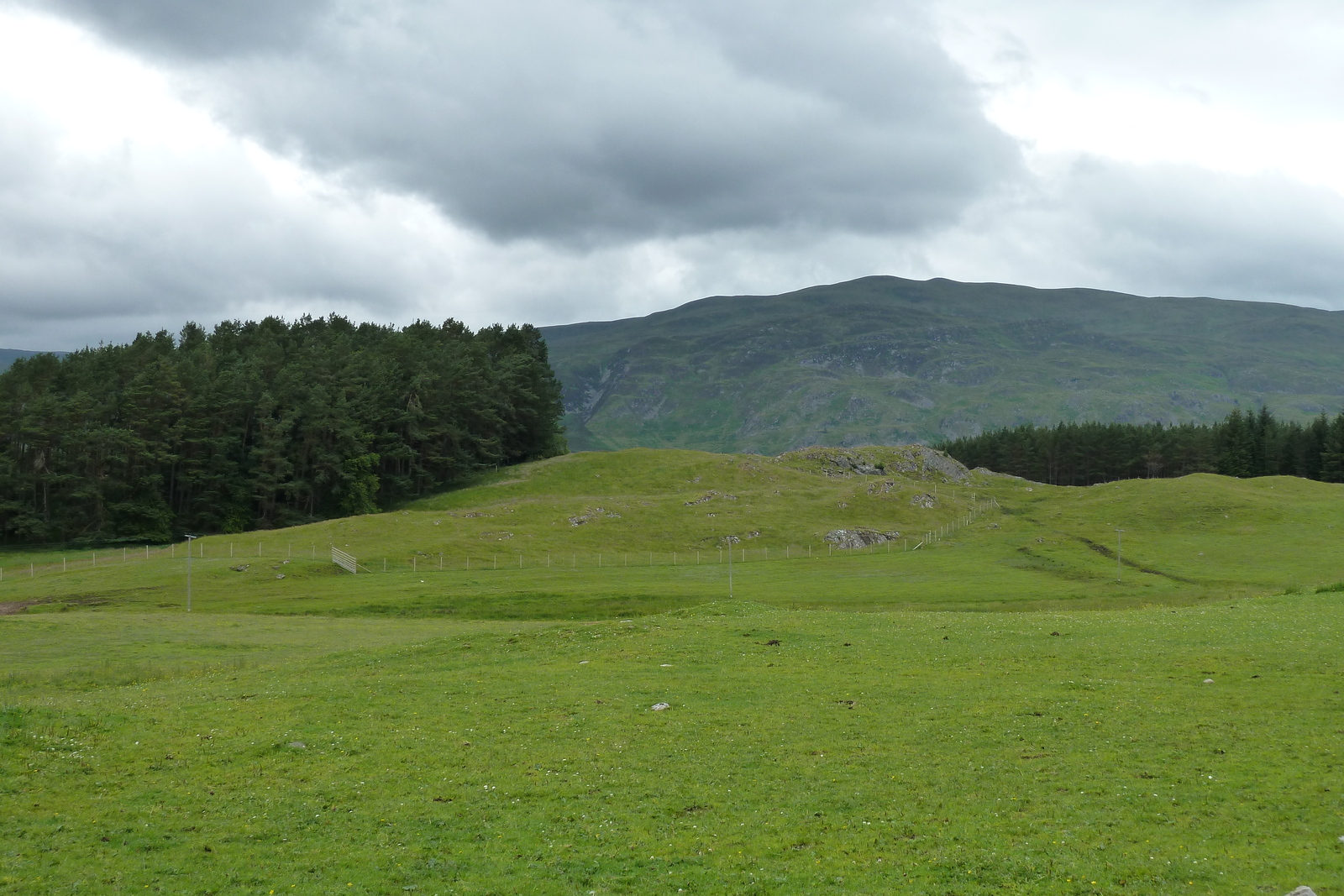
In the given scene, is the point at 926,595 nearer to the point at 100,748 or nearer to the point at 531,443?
the point at 100,748

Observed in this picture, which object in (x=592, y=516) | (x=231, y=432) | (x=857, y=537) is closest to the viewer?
(x=857, y=537)

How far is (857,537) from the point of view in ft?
404

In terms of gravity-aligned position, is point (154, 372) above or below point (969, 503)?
above

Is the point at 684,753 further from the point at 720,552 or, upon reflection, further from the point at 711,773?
the point at 720,552

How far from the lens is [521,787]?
2116 centimetres

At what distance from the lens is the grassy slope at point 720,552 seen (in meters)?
78.8

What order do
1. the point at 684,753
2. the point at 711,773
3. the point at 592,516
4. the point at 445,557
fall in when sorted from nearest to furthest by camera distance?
1. the point at 711,773
2. the point at 684,753
3. the point at 445,557
4. the point at 592,516

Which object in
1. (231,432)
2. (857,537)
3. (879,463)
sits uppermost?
(231,432)

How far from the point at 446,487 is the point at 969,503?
289 ft

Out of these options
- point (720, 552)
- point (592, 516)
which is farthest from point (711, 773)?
point (592, 516)

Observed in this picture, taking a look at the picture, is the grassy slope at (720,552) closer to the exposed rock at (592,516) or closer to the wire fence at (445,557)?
the wire fence at (445,557)

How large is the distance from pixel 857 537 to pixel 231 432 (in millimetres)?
94867

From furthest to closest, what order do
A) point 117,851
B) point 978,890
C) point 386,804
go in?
point 386,804, point 117,851, point 978,890

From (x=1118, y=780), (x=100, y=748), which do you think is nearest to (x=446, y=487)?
(x=100, y=748)
